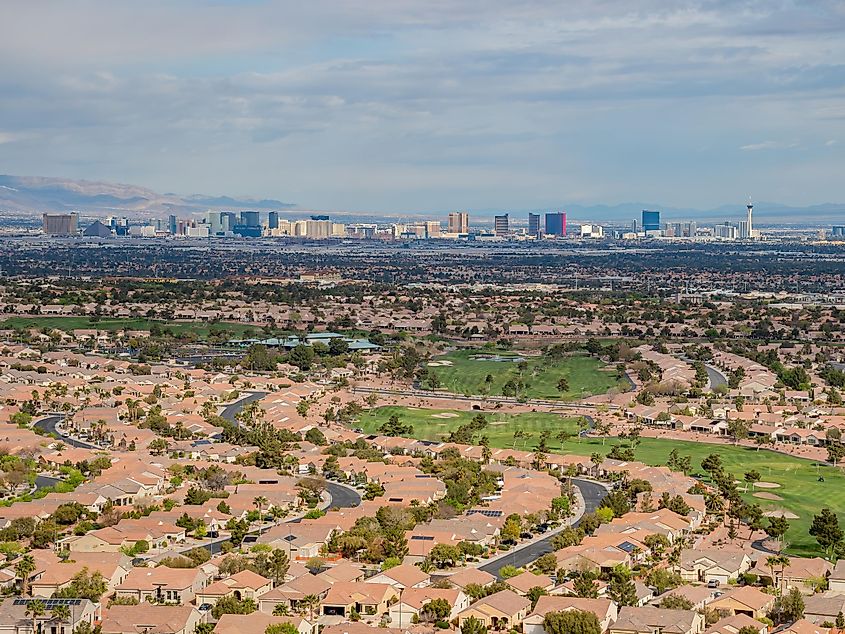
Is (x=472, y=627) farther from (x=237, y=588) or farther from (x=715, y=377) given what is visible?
(x=715, y=377)

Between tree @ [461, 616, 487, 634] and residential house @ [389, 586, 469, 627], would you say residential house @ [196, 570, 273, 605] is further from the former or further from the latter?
tree @ [461, 616, 487, 634]

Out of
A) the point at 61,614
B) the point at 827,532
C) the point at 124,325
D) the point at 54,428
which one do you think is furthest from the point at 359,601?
the point at 124,325

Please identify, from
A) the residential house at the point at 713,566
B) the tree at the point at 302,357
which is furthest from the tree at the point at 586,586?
the tree at the point at 302,357

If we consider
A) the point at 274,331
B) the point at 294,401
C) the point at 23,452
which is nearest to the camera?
the point at 23,452

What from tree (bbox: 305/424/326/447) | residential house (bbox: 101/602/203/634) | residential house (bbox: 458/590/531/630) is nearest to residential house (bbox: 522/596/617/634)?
residential house (bbox: 458/590/531/630)

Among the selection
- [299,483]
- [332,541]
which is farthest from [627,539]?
[299,483]

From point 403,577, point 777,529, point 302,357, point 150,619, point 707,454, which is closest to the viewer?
point 150,619

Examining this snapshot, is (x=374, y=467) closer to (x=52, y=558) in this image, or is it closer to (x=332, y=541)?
(x=332, y=541)
